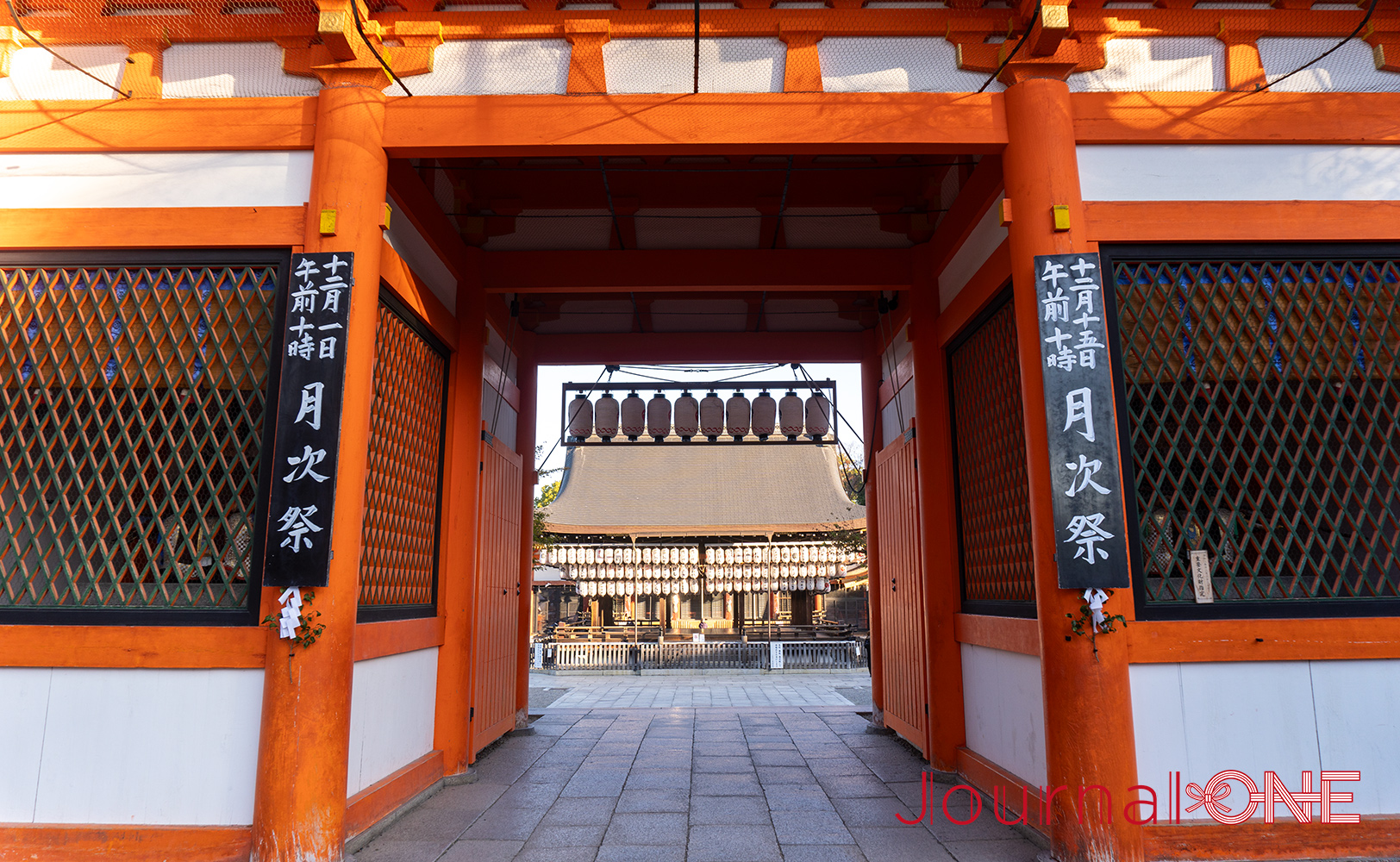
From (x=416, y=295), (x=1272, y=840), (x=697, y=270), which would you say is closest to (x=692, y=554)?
(x=697, y=270)

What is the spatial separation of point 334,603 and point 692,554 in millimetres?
15597

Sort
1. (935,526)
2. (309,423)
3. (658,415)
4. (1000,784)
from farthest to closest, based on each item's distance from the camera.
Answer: (658,415)
(935,526)
(1000,784)
(309,423)

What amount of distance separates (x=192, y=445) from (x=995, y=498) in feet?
16.9

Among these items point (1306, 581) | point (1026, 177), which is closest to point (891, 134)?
point (1026, 177)

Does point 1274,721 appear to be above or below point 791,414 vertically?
below

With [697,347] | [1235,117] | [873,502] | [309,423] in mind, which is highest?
[1235,117]

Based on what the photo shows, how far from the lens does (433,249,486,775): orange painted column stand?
5.96 meters

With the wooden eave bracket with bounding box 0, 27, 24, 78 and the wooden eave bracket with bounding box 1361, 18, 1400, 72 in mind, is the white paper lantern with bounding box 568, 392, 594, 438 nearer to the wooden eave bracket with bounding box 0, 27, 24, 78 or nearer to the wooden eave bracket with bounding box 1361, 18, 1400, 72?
the wooden eave bracket with bounding box 0, 27, 24, 78

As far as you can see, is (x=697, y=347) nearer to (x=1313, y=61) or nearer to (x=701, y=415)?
(x=701, y=415)

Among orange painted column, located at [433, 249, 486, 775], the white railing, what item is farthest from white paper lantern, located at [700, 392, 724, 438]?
the white railing

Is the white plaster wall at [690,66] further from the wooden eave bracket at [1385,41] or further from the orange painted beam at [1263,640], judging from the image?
the orange painted beam at [1263,640]

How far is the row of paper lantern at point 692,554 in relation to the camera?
62.5 feet

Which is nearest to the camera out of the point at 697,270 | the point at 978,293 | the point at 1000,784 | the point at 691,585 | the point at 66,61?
the point at 66,61

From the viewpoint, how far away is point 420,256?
18.8 ft
